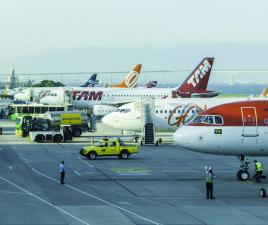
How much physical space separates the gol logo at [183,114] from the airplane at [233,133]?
29.9m

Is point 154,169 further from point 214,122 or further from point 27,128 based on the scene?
point 27,128

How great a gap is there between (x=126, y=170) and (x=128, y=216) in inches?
744

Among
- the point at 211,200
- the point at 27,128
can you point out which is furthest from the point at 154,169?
the point at 27,128

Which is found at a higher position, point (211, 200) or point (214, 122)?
point (214, 122)

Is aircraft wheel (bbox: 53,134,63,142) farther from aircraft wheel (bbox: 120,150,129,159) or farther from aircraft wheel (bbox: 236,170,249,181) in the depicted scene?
aircraft wheel (bbox: 236,170,249,181)

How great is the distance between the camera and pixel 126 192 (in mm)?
41906

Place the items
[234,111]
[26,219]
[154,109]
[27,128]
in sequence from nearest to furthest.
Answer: [26,219] → [234,111] → [154,109] → [27,128]

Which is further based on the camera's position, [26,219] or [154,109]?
[154,109]

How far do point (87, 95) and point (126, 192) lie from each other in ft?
253

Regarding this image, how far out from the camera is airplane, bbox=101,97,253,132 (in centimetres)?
7488

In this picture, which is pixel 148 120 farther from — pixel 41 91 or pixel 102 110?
pixel 41 91

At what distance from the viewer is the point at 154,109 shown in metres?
75.3

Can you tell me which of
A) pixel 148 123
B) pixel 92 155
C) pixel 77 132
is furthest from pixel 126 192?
pixel 77 132

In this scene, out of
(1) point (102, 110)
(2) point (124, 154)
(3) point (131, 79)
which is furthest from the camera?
(3) point (131, 79)
